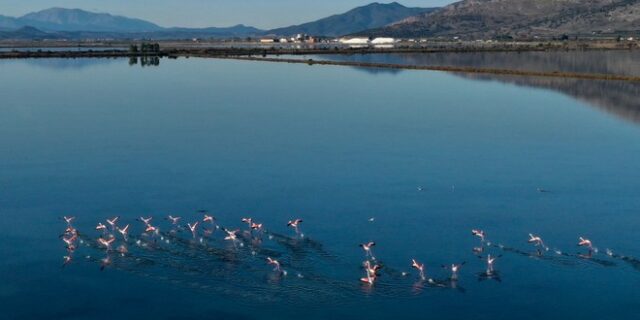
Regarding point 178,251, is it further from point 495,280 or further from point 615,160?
point 615,160

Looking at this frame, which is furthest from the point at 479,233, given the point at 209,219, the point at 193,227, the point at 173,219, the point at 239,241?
the point at 173,219

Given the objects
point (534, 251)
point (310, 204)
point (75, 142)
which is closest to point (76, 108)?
point (75, 142)

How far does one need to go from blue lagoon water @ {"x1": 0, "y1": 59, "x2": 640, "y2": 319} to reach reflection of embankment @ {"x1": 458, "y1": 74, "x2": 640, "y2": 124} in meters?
0.87

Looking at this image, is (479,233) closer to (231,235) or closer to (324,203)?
(324,203)

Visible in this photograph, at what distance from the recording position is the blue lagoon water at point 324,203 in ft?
78.4

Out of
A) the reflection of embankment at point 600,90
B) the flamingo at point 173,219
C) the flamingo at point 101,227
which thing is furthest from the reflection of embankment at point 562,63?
the flamingo at point 101,227

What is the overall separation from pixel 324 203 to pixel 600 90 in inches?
2317

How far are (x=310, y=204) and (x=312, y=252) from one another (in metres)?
6.88

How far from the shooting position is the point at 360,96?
266ft

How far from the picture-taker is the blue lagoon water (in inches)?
941

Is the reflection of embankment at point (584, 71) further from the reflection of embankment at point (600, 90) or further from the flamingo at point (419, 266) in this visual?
the flamingo at point (419, 266)

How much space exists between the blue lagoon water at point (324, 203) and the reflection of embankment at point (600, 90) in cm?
87

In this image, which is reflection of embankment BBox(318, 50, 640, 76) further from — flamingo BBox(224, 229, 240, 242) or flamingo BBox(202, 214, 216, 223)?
flamingo BBox(224, 229, 240, 242)

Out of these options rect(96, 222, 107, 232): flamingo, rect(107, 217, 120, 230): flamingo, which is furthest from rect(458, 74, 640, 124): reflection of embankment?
rect(96, 222, 107, 232): flamingo
